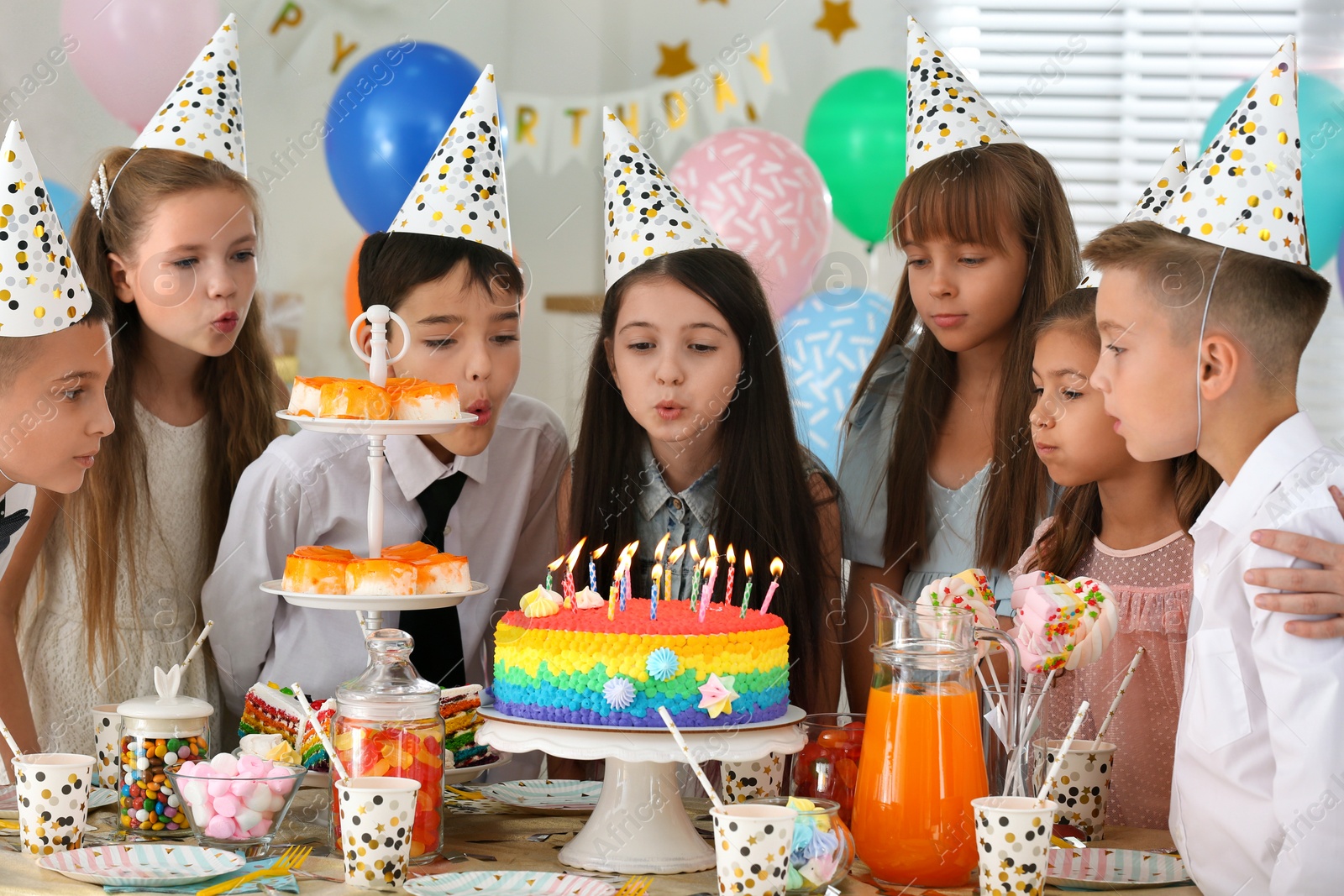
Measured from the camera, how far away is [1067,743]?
1277mm

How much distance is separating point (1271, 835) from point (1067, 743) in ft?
0.67

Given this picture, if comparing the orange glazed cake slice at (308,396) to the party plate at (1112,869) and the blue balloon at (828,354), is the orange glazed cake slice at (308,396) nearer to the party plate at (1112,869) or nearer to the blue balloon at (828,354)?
the party plate at (1112,869)

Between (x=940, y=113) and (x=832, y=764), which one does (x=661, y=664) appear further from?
(x=940, y=113)

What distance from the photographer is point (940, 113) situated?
225cm

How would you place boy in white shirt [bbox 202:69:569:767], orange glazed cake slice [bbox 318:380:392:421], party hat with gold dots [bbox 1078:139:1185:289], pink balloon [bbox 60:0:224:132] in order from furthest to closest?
pink balloon [bbox 60:0:224:132]
boy in white shirt [bbox 202:69:569:767]
party hat with gold dots [bbox 1078:139:1185:289]
orange glazed cake slice [bbox 318:380:392:421]

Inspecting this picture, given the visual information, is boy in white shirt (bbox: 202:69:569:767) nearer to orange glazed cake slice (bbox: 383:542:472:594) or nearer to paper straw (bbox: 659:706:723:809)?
orange glazed cake slice (bbox: 383:542:472:594)

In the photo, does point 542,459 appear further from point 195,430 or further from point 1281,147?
point 1281,147

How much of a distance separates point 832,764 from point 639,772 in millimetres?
215

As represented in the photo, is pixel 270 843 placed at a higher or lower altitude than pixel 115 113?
lower

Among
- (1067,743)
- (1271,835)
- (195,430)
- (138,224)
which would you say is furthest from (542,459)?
(1271,835)

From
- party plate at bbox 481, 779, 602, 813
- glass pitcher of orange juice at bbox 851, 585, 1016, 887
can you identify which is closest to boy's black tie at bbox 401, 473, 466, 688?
party plate at bbox 481, 779, 602, 813

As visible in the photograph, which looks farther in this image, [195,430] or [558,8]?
[558,8]

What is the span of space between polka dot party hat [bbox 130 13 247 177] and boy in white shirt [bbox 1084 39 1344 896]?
4.80 feet

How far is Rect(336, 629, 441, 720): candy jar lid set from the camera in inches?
52.7
